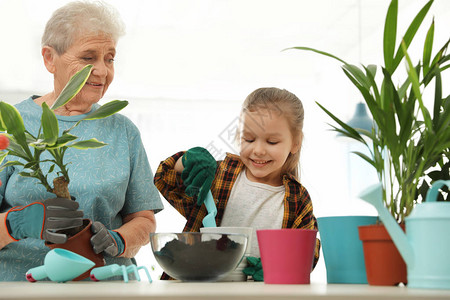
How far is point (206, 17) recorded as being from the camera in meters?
4.34

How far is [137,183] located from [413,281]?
82 centimetres

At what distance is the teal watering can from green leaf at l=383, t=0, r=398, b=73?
0.24 metres

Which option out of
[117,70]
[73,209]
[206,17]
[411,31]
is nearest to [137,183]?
[73,209]

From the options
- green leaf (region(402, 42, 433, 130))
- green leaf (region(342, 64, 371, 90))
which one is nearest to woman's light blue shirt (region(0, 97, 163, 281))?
green leaf (region(342, 64, 371, 90))

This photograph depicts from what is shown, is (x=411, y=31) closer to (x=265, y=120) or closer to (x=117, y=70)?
(x=265, y=120)

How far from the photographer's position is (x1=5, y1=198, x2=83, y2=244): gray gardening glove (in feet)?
3.16

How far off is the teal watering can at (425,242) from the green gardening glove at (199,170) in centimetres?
41

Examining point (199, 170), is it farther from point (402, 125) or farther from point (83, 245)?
point (402, 125)

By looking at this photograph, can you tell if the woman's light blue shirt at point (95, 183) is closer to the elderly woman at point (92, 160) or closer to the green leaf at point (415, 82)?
the elderly woman at point (92, 160)

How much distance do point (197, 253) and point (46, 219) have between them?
36 centimetres

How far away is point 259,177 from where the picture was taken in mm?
1426

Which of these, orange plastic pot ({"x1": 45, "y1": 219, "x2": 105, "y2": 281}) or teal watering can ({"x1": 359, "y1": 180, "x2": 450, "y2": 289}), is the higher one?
teal watering can ({"x1": 359, "y1": 180, "x2": 450, "y2": 289})

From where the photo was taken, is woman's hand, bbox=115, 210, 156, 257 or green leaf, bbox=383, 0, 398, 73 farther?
woman's hand, bbox=115, 210, 156, 257

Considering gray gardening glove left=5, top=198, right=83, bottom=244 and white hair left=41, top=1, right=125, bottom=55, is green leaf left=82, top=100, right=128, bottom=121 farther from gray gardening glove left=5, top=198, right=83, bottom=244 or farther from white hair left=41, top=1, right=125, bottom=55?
white hair left=41, top=1, right=125, bottom=55
